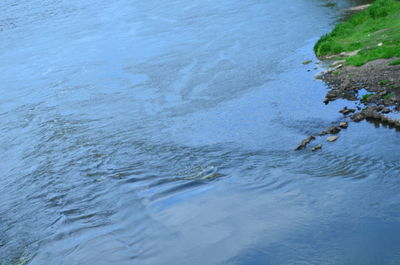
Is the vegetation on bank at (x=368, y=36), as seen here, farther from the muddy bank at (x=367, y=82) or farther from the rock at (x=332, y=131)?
the rock at (x=332, y=131)

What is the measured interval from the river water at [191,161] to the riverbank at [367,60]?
947 millimetres

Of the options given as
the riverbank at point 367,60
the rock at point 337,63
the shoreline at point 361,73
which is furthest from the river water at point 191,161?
the rock at point 337,63

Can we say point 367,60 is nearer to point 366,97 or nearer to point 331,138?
point 366,97

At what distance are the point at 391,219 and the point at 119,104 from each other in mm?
16424

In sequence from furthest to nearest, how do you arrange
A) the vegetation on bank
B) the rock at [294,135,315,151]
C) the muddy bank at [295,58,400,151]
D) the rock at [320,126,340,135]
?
the vegetation on bank, the muddy bank at [295,58,400,151], the rock at [320,126,340,135], the rock at [294,135,315,151]

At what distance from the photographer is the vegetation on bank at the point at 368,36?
26.4 m

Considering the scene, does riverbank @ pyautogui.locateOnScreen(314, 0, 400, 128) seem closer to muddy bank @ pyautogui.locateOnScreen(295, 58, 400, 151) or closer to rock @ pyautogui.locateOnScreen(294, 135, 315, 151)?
muddy bank @ pyautogui.locateOnScreen(295, 58, 400, 151)

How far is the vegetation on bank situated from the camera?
86.5 feet

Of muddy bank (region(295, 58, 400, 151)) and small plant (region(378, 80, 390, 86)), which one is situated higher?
small plant (region(378, 80, 390, 86))

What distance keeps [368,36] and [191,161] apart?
14.8 metres

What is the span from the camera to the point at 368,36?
29750 mm

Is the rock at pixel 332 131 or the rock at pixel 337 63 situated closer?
the rock at pixel 332 131

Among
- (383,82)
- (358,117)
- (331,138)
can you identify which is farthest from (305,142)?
(383,82)

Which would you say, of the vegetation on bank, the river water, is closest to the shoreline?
the vegetation on bank
